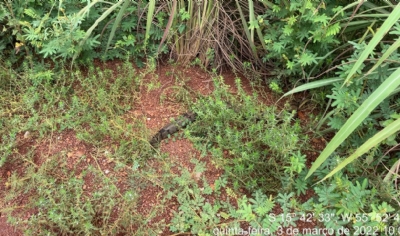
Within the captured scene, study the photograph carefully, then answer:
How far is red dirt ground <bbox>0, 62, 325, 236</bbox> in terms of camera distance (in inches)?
62.1

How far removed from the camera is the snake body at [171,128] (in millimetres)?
1740

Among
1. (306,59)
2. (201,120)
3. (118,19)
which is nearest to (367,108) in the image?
(306,59)

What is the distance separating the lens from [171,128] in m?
1.77

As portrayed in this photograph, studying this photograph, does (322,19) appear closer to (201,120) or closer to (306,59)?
(306,59)

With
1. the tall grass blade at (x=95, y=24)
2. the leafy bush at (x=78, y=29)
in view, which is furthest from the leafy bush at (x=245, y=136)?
the tall grass blade at (x=95, y=24)

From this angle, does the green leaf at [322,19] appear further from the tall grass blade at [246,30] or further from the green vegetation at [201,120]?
the tall grass blade at [246,30]

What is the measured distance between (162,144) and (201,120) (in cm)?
21

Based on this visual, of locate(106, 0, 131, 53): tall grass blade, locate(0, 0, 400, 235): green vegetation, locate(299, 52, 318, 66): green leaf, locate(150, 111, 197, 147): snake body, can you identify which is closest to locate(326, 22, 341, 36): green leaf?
locate(0, 0, 400, 235): green vegetation

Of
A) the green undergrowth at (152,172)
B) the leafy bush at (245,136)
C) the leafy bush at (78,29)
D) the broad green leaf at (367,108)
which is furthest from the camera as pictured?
the leafy bush at (78,29)

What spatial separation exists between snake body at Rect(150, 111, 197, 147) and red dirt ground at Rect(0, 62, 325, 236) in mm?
32

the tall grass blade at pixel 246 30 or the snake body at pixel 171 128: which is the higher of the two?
the tall grass blade at pixel 246 30

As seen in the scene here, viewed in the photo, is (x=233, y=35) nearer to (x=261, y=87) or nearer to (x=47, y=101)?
(x=261, y=87)

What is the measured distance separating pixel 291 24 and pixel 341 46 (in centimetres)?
27

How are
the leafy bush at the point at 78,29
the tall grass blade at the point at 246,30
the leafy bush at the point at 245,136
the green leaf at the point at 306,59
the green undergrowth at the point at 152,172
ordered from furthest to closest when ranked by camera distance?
the tall grass blade at the point at 246,30, the leafy bush at the point at 78,29, the green leaf at the point at 306,59, the leafy bush at the point at 245,136, the green undergrowth at the point at 152,172
